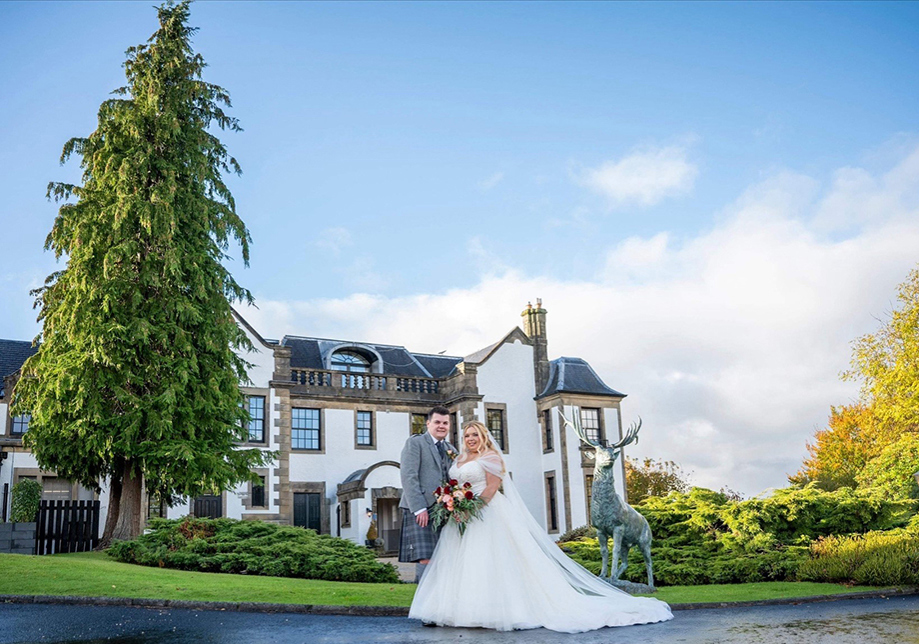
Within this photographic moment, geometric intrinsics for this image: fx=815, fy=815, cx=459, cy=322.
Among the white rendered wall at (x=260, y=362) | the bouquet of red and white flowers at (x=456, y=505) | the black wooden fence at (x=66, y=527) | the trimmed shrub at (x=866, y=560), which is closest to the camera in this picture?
the bouquet of red and white flowers at (x=456, y=505)

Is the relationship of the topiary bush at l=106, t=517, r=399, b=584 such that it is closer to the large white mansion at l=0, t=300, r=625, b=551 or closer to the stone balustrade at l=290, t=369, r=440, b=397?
the large white mansion at l=0, t=300, r=625, b=551

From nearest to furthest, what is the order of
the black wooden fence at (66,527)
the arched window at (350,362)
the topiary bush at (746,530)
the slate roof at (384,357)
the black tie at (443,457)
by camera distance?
the black tie at (443,457), the topiary bush at (746,530), the black wooden fence at (66,527), the slate roof at (384,357), the arched window at (350,362)

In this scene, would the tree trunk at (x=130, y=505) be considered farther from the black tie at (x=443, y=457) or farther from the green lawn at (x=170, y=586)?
the black tie at (x=443, y=457)

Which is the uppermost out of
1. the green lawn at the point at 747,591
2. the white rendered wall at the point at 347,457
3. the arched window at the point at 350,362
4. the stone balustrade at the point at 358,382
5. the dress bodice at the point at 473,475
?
the arched window at the point at 350,362

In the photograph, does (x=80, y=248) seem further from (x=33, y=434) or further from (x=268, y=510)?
(x=268, y=510)

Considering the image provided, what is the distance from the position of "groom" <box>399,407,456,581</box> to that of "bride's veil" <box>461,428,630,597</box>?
54cm

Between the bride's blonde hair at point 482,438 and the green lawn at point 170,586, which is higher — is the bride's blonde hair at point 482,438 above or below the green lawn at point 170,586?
above

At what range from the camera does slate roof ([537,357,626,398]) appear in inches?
1480

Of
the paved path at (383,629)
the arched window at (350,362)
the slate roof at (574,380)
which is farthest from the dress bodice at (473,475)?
the slate roof at (574,380)

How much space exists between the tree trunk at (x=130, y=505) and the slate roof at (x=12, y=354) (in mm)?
11265

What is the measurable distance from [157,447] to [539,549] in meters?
14.5

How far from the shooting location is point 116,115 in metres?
23.1

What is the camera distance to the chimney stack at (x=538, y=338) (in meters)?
38.6

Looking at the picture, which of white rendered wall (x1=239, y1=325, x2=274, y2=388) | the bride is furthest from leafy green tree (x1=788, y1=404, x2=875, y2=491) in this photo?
the bride
